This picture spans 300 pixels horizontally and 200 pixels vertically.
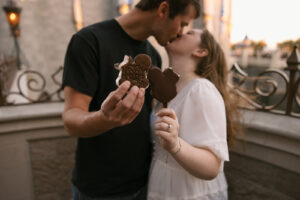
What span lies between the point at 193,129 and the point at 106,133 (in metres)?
0.55

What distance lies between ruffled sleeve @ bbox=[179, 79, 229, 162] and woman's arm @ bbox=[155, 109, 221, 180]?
1.9 inches

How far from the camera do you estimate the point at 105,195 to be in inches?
50.3

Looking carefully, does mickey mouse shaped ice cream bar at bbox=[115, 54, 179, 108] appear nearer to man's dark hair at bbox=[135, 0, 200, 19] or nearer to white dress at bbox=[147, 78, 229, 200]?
white dress at bbox=[147, 78, 229, 200]

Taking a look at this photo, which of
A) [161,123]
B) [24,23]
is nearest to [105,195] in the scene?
[161,123]

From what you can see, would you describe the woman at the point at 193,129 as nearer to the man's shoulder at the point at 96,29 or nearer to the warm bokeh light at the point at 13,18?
the man's shoulder at the point at 96,29

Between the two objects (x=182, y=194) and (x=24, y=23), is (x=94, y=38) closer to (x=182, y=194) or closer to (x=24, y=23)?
(x=182, y=194)

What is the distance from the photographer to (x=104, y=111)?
2.53ft

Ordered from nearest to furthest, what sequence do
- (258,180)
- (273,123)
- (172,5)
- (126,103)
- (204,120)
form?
1. (126,103)
2. (204,120)
3. (172,5)
4. (273,123)
5. (258,180)

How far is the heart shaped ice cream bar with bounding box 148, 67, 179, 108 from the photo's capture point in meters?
0.93

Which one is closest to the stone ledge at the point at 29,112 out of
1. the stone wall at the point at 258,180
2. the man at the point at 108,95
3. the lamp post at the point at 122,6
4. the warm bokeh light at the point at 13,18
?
the man at the point at 108,95

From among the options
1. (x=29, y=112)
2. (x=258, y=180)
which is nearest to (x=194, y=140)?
(x=258, y=180)

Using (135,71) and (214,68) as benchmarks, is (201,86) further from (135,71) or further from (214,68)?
(135,71)

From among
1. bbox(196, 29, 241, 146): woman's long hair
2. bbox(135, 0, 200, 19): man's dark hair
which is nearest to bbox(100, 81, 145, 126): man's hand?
bbox(196, 29, 241, 146): woman's long hair

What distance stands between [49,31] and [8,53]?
74.0 inches
